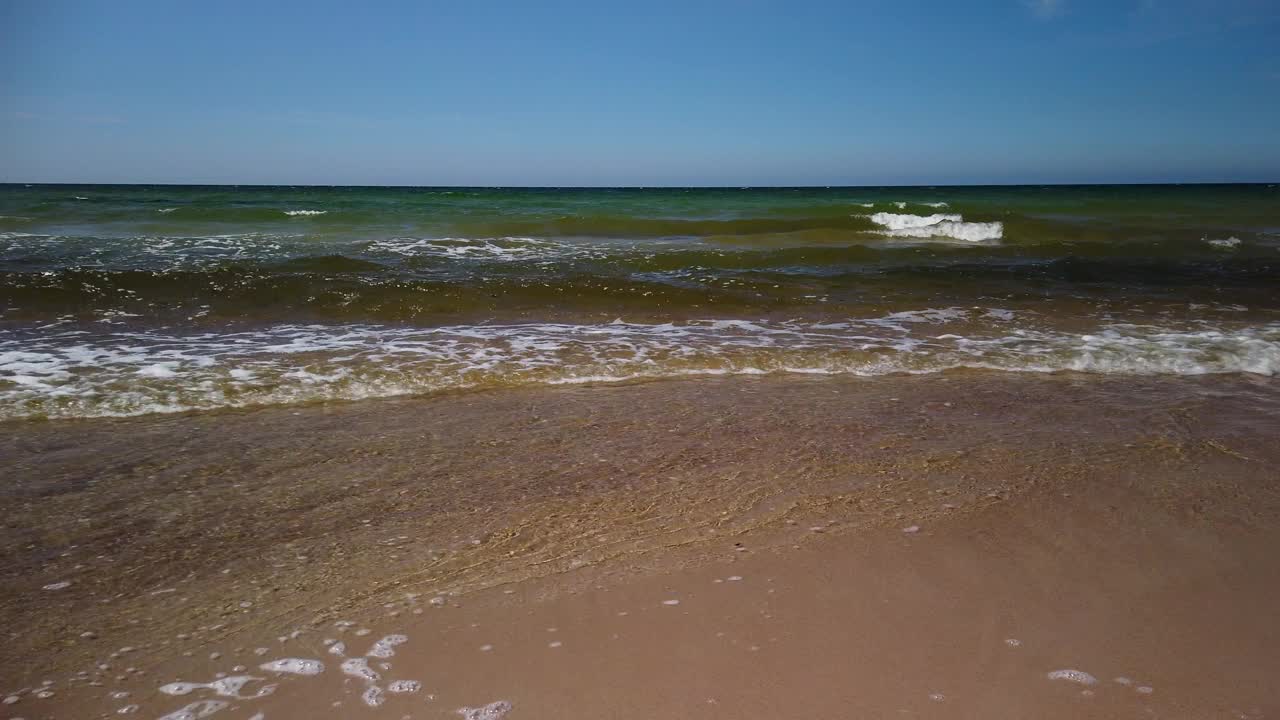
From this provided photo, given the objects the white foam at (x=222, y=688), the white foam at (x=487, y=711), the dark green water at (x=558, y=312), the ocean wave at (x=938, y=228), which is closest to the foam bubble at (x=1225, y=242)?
the dark green water at (x=558, y=312)

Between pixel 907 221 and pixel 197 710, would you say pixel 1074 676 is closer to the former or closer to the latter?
pixel 197 710

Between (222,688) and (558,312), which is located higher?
(558,312)

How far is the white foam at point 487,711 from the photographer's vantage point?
1941mm

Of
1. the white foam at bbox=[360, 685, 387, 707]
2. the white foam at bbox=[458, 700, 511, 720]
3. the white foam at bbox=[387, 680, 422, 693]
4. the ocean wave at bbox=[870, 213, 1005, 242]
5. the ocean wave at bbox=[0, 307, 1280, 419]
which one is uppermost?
the ocean wave at bbox=[870, 213, 1005, 242]

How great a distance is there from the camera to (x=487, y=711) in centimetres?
196

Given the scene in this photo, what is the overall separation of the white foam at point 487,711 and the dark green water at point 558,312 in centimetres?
353

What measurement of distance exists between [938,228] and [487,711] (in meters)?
22.1

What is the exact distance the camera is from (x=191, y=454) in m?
3.93

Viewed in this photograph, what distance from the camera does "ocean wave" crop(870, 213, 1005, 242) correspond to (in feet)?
65.6

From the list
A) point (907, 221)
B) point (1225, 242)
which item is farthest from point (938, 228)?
point (1225, 242)

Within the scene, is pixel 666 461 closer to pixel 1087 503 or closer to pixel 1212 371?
pixel 1087 503

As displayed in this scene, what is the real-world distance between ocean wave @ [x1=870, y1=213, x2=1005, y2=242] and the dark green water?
8.63 feet

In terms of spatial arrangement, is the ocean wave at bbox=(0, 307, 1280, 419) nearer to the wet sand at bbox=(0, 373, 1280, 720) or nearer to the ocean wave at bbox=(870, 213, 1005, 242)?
the wet sand at bbox=(0, 373, 1280, 720)

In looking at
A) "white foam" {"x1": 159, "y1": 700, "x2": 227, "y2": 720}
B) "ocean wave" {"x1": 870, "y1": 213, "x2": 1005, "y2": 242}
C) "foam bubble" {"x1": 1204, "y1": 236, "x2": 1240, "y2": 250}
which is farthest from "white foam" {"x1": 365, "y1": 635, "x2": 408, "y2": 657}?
"foam bubble" {"x1": 1204, "y1": 236, "x2": 1240, "y2": 250}
